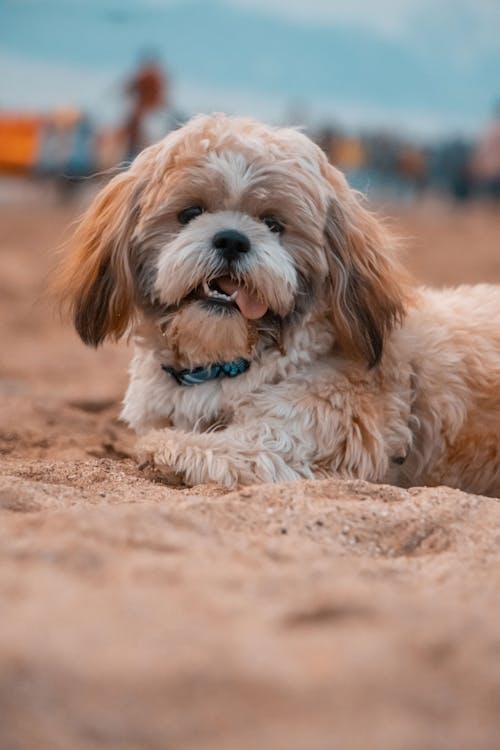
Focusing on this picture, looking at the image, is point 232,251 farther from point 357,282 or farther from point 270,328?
point 357,282

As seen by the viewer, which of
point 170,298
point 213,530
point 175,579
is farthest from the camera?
point 170,298

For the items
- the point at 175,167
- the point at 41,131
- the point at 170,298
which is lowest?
the point at 41,131

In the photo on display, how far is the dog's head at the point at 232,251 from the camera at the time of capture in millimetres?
3918

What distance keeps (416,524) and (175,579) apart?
992 millimetres

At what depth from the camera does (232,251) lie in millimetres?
3877

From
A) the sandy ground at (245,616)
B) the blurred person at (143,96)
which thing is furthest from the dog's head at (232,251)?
the blurred person at (143,96)

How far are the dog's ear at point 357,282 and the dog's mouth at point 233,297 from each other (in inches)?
14.3

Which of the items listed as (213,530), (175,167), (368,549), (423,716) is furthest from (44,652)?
(175,167)

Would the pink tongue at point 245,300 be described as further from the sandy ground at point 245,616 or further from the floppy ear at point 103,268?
the sandy ground at point 245,616

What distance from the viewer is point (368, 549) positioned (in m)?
3.09

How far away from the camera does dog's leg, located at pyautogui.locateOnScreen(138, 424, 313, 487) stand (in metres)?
3.93


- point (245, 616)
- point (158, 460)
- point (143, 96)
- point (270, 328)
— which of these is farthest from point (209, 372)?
point (143, 96)

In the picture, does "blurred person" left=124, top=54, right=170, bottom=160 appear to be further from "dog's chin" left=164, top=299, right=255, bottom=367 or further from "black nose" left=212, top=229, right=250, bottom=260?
"black nose" left=212, top=229, right=250, bottom=260

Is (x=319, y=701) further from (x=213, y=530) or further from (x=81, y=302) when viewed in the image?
(x=81, y=302)
